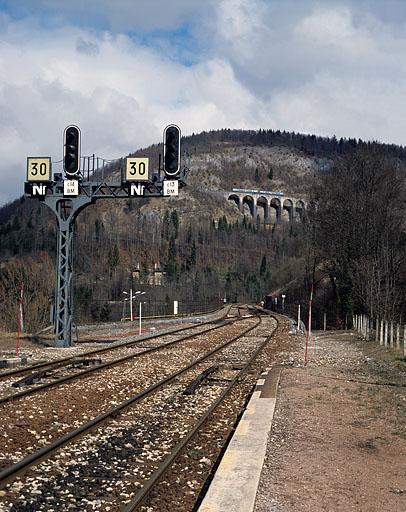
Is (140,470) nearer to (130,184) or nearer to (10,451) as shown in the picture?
(10,451)

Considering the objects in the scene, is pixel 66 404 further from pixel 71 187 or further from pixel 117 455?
pixel 71 187

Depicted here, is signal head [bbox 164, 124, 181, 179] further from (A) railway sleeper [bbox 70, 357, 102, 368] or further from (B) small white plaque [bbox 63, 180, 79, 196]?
(A) railway sleeper [bbox 70, 357, 102, 368]

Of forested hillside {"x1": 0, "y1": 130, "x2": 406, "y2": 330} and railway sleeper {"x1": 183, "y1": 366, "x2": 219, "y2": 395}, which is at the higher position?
Answer: forested hillside {"x1": 0, "y1": 130, "x2": 406, "y2": 330}

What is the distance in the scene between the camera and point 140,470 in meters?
7.27

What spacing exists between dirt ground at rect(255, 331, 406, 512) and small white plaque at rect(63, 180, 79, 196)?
1142cm

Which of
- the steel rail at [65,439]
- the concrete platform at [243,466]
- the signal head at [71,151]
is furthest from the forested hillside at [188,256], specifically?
the concrete platform at [243,466]

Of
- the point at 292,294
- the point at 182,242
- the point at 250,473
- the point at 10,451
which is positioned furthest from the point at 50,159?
the point at 182,242

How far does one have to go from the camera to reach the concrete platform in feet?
19.4

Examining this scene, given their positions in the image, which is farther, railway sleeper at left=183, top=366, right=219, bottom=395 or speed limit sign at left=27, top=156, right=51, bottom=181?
speed limit sign at left=27, top=156, right=51, bottom=181

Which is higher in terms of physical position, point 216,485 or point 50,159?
point 50,159

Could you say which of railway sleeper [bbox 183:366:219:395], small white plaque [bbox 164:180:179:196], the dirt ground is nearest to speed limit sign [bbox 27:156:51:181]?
small white plaque [bbox 164:180:179:196]

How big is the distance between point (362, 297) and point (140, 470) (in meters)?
29.7

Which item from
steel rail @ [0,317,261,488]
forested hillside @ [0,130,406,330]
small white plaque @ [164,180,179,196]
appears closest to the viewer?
steel rail @ [0,317,261,488]

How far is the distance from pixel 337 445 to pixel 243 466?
1842mm
